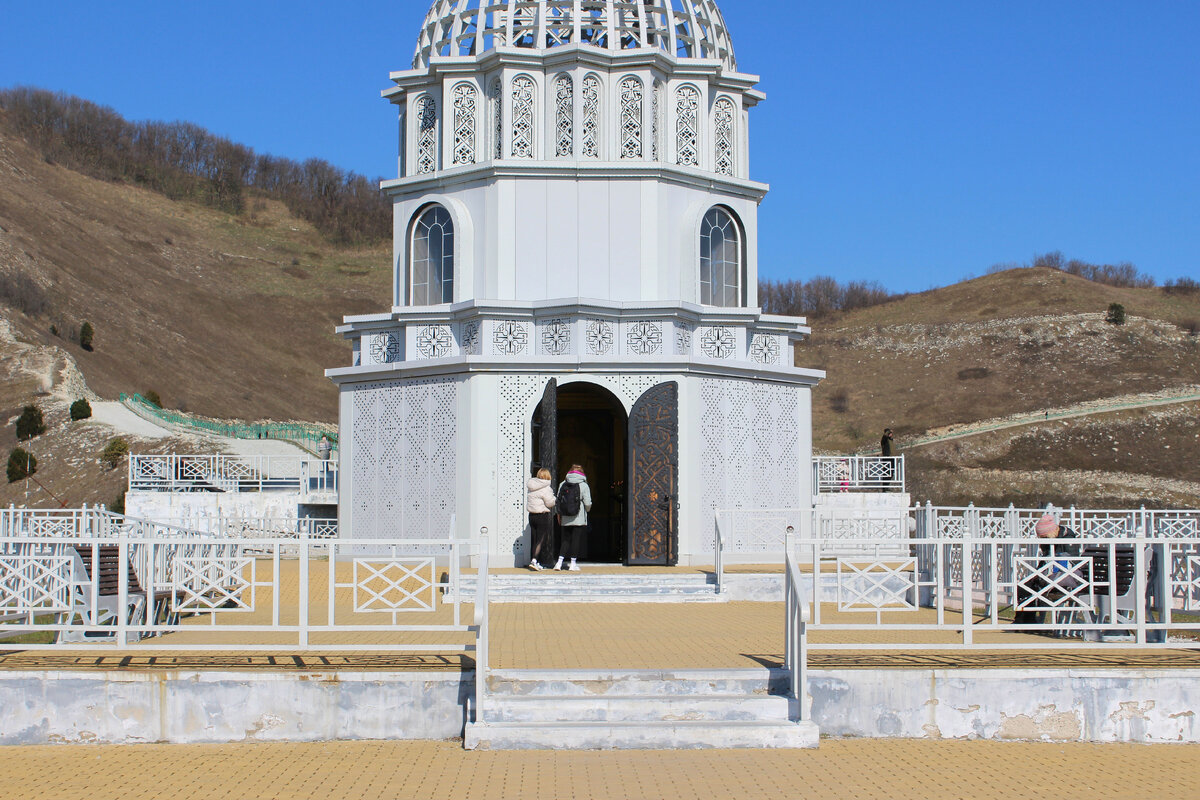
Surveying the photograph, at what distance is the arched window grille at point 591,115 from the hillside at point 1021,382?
3638 centimetres

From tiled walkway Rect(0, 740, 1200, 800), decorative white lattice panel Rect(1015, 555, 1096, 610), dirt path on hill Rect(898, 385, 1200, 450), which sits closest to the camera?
tiled walkway Rect(0, 740, 1200, 800)

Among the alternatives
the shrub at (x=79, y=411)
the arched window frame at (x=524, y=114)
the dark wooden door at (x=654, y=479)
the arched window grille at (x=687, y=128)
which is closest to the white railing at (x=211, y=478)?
the arched window frame at (x=524, y=114)

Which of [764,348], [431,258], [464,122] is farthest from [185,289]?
[764,348]

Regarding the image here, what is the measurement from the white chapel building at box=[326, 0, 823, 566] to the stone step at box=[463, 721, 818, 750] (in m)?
8.53

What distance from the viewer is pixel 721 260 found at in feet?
66.3

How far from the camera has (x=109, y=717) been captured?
8.95m

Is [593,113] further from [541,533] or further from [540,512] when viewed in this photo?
[541,533]

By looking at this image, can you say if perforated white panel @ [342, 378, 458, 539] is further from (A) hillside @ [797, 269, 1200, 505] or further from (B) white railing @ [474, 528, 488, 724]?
(A) hillside @ [797, 269, 1200, 505]

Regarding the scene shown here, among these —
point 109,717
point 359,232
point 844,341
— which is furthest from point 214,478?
point 359,232

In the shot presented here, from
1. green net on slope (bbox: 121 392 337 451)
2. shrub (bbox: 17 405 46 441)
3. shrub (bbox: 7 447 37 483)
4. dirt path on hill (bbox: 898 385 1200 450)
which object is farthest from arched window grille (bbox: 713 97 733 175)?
dirt path on hill (bbox: 898 385 1200 450)

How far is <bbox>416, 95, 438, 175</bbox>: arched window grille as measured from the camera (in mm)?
20312

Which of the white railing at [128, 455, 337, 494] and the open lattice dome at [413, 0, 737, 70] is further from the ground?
the open lattice dome at [413, 0, 737, 70]

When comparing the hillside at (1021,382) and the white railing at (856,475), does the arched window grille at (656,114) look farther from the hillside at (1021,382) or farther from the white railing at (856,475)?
the hillside at (1021,382)

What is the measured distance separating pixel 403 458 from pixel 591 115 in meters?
6.18
